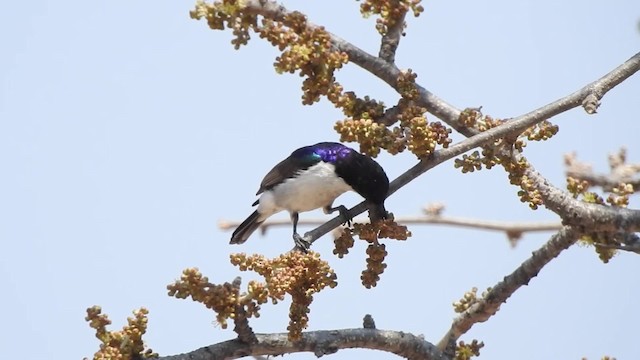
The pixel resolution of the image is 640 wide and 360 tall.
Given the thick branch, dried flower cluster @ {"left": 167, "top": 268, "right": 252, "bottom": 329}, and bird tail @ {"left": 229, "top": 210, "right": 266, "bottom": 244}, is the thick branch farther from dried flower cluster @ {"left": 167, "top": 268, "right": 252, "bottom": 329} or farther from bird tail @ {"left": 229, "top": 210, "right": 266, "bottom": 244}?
bird tail @ {"left": 229, "top": 210, "right": 266, "bottom": 244}

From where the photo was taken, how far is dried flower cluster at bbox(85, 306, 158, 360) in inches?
191

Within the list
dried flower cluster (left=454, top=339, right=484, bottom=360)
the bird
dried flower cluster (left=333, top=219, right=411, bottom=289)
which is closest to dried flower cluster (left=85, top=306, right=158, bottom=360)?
dried flower cluster (left=333, top=219, right=411, bottom=289)

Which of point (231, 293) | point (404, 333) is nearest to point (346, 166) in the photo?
point (404, 333)

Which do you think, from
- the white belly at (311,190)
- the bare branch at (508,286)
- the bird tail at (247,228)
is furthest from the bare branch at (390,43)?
the bird tail at (247,228)

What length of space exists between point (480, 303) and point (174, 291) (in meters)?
2.08

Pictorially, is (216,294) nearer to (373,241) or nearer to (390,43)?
(373,241)

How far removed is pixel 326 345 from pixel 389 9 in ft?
5.91

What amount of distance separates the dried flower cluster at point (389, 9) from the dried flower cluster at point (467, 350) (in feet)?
5.87

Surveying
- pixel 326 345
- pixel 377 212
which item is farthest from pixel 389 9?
pixel 326 345

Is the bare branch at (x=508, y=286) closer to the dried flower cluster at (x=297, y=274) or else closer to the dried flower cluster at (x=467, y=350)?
the dried flower cluster at (x=467, y=350)

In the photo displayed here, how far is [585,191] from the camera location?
588cm

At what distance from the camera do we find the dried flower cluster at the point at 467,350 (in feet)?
19.6

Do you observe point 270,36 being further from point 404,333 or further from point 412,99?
point 404,333

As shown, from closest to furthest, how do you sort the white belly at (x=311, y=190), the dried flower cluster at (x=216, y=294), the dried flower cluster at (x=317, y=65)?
the dried flower cluster at (x=216, y=294) < the dried flower cluster at (x=317, y=65) < the white belly at (x=311, y=190)
